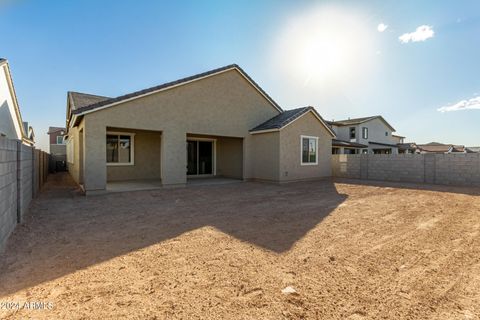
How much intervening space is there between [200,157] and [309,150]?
6745mm

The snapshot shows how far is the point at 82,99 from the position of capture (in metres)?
15.3

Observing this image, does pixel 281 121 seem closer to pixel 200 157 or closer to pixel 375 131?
pixel 200 157

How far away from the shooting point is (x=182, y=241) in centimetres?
436

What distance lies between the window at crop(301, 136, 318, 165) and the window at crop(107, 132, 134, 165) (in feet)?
31.1

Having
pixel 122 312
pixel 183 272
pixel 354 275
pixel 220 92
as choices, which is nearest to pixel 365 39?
pixel 220 92

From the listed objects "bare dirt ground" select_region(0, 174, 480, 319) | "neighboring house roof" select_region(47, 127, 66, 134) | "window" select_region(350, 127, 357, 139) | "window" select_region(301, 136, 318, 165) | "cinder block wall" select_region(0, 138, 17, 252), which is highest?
"neighboring house roof" select_region(47, 127, 66, 134)

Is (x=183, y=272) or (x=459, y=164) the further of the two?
(x=459, y=164)

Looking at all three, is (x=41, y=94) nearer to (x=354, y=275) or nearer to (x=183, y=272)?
(x=183, y=272)

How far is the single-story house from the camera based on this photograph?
367 inches

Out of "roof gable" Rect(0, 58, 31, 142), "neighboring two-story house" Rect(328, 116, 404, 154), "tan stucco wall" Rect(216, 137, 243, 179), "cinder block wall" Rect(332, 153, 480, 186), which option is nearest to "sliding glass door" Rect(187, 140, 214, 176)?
"tan stucco wall" Rect(216, 137, 243, 179)

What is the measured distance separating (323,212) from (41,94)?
2263cm

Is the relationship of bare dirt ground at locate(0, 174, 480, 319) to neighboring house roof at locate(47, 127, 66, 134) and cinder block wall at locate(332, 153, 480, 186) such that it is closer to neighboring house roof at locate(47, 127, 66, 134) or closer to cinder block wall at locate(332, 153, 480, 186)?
cinder block wall at locate(332, 153, 480, 186)

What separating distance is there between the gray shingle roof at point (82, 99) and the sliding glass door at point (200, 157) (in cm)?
663

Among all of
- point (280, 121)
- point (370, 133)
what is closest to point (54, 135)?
point (280, 121)
